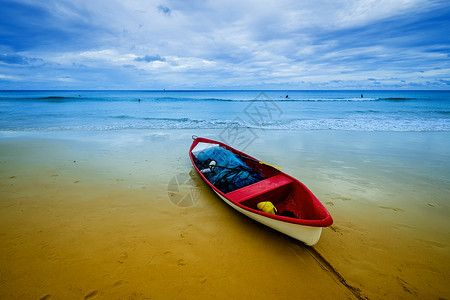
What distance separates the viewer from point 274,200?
14.7ft

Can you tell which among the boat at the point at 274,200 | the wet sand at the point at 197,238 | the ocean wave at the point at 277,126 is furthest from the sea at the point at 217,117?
the boat at the point at 274,200

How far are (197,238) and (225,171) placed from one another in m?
2.17

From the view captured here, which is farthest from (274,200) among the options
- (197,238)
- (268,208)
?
(197,238)

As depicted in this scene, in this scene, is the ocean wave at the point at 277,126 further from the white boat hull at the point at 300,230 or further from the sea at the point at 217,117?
the white boat hull at the point at 300,230

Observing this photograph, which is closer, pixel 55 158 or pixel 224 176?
pixel 224 176

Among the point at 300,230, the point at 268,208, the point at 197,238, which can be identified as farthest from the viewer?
the point at 268,208

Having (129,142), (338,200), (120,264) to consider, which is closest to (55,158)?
(129,142)

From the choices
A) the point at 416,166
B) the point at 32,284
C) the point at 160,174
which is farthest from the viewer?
the point at 416,166

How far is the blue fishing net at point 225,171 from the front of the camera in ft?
16.0

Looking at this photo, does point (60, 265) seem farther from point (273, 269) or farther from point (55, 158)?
point (55, 158)

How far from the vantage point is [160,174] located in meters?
6.25

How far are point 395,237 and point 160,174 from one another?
234 inches

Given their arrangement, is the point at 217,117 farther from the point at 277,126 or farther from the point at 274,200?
the point at 274,200

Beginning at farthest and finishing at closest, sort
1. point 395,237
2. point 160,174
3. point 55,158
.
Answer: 1. point 55,158
2. point 160,174
3. point 395,237
